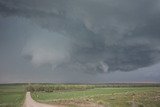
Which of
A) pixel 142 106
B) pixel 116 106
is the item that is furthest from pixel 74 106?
pixel 142 106

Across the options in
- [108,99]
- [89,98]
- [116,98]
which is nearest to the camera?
[108,99]

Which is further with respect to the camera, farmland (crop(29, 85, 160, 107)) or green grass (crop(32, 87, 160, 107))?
Answer: green grass (crop(32, 87, 160, 107))

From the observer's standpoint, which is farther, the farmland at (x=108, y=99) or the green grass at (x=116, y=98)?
the green grass at (x=116, y=98)

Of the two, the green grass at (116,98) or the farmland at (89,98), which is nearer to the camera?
the green grass at (116,98)

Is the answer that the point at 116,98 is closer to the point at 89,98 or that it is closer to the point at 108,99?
the point at 108,99

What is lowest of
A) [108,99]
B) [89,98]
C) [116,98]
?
[108,99]

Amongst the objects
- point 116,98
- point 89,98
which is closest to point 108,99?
point 116,98

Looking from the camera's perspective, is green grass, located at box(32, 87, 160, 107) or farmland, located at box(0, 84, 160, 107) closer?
green grass, located at box(32, 87, 160, 107)

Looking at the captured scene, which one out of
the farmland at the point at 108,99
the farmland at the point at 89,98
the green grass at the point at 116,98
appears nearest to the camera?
the farmland at the point at 108,99

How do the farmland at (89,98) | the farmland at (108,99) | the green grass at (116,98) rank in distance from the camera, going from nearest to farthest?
the farmland at (108,99) < the green grass at (116,98) < the farmland at (89,98)

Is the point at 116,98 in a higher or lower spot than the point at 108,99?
higher

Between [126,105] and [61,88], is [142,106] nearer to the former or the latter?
[126,105]

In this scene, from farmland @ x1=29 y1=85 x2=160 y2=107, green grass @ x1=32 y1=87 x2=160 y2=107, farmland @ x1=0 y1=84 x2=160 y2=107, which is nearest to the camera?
farmland @ x1=29 y1=85 x2=160 y2=107

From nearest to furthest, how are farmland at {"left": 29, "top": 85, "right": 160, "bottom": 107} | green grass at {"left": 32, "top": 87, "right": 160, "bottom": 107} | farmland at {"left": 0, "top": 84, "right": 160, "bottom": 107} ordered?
farmland at {"left": 29, "top": 85, "right": 160, "bottom": 107}
green grass at {"left": 32, "top": 87, "right": 160, "bottom": 107}
farmland at {"left": 0, "top": 84, "right": 160, "bottom": 107}
